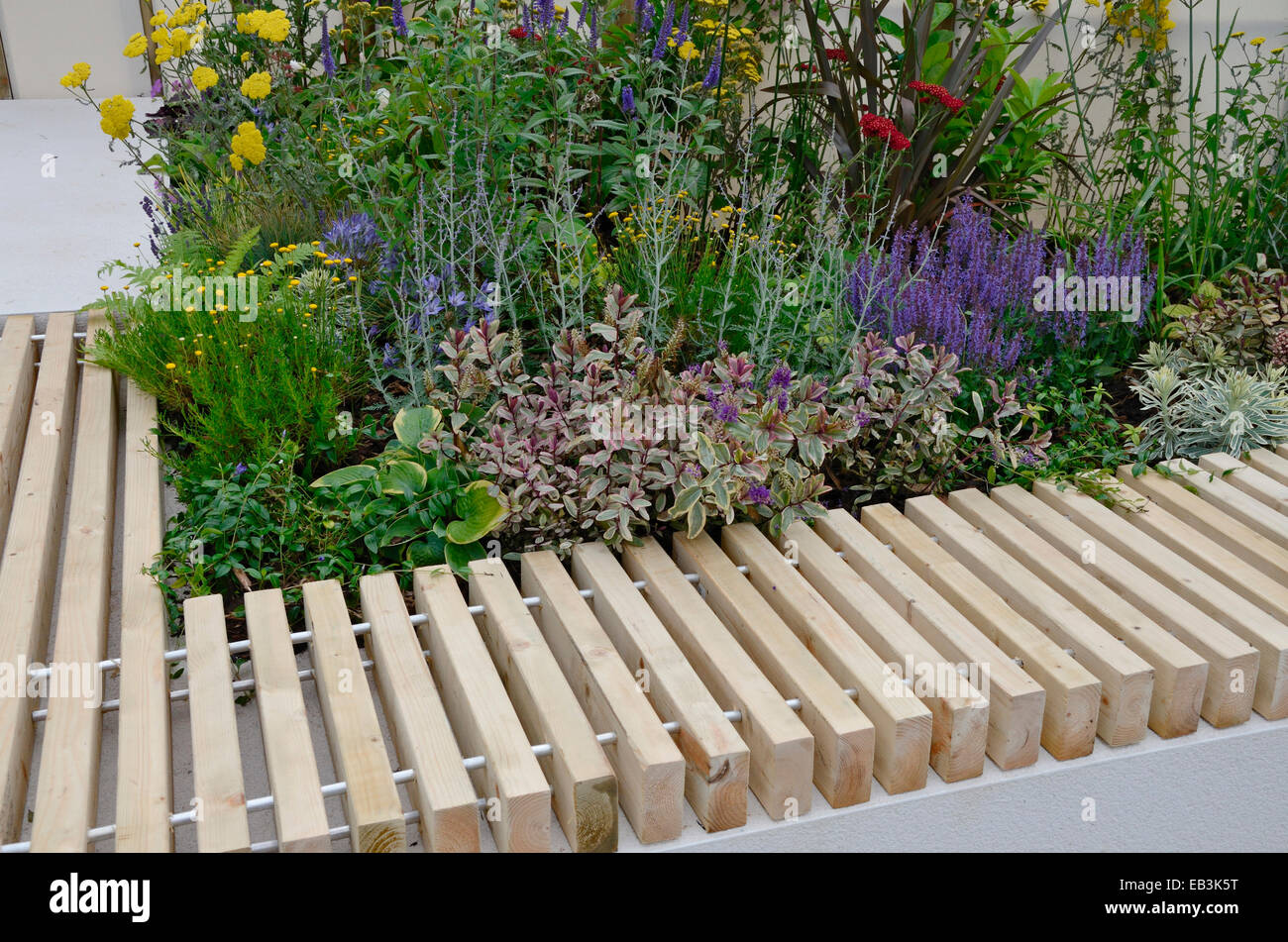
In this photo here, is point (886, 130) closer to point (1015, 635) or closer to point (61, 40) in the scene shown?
point (1015, 635)

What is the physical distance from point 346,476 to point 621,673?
91 centimetres

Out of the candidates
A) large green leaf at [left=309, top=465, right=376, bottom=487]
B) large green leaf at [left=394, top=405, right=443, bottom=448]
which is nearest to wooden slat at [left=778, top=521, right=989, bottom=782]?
large green leaf at [left=394, top=405, right=443, bottom=448]

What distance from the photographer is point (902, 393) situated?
9.20ft

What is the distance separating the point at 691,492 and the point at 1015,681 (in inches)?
30.8

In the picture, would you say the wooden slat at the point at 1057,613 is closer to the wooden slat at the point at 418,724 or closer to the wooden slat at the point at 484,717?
the wooden slat at the point at 484,717

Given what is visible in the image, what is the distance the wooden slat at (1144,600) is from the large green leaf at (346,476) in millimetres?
1542

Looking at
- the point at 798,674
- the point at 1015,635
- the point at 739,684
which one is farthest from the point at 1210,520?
the point at 739,684

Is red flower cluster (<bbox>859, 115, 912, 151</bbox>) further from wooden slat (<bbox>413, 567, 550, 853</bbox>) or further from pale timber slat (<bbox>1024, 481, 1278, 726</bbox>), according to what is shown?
wooden slat (<bbox>413, 567, 550, 853</bbox>)

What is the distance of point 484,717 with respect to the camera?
1989mm

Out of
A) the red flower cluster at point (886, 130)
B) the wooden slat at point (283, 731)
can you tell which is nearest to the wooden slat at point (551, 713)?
the wooden slat at point (283, 731)

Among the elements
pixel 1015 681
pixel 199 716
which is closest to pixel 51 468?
pixel 199 716

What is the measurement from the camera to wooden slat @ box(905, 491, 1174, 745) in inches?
84.3

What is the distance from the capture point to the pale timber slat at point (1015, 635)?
210cm

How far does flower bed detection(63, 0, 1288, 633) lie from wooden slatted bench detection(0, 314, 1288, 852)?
16 centimetres
